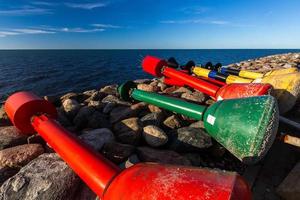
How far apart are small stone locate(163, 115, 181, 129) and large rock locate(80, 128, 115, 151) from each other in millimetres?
1211

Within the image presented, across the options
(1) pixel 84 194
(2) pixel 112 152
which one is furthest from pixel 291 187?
(1) pixel 84 194

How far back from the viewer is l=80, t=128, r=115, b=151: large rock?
3.39m

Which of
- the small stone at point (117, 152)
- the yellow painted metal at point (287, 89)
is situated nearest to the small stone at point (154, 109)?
the small stone at point (117, 152)

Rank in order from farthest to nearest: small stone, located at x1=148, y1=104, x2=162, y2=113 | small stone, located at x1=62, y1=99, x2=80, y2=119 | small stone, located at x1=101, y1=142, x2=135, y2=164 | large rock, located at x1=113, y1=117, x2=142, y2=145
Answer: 1. small stone, located at x1=62, y1=99, x2=80, y2=119
2. small stone, located at x1=148, y1=104, x2=162, y2=113
3. large rock, located at x1=113, y1=117, x2=142, y2=145
4. small stone, located at x1=101, y1=142, x2=135, y2=164

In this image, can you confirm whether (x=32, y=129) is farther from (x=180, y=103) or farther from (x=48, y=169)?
(x=180, y=103)

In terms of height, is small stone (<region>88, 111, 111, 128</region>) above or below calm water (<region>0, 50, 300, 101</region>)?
above

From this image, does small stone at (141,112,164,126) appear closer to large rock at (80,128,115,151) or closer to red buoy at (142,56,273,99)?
large rock at (80,128,115,151)

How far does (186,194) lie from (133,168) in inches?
23.4

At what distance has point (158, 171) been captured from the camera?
1775mm

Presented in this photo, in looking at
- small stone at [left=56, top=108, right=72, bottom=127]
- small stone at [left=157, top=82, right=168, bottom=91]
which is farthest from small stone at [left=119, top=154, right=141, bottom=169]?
small stone at [left=157, top=82, right=168, bottom=91]

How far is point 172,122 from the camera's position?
14.3ft

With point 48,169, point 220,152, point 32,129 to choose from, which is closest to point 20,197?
point 48,169

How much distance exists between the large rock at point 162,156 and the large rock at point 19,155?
1513mm

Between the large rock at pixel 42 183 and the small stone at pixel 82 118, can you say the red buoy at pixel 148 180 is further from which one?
the small stone at pixel 82 118
